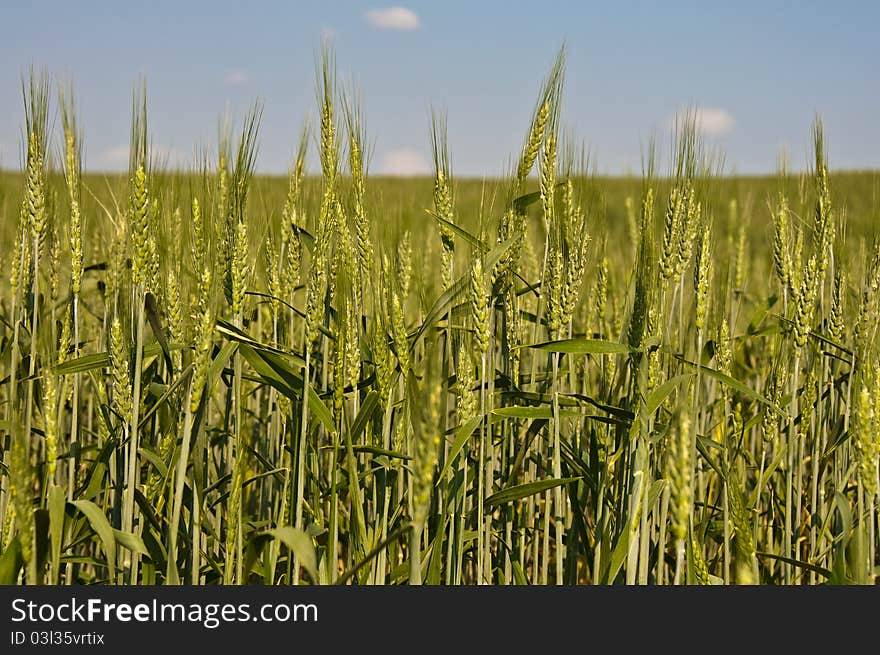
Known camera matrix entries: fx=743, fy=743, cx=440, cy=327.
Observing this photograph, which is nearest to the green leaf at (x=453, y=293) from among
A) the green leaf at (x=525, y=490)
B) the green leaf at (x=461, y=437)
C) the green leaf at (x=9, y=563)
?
the green leaf at (x=461, y=437)

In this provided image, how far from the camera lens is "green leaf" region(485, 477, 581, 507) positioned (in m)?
1.64

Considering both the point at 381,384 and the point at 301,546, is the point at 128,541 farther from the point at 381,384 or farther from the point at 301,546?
the point at 381,384

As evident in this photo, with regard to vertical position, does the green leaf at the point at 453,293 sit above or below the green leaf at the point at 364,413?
above

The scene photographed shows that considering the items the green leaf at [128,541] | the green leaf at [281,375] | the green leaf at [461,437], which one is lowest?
the green leaf at [128,541]

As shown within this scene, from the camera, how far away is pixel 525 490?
1.67 metres

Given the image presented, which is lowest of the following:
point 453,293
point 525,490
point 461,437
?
point 525,490

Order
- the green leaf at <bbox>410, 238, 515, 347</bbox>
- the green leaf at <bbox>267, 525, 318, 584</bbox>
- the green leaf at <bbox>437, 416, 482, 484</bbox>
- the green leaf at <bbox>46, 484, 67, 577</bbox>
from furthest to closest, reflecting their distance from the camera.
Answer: the green leaf at <bbox>410, 238, 515, 347</bbox>, the green leaf at <bbox>437, 416, 482, 484</bbox>, the green leaf at <bbox>46, 484, 67, 577</bbox>, the green leaf at <bbox>267, 525, 318, 584</bbox>

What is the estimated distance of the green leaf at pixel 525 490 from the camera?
164cm

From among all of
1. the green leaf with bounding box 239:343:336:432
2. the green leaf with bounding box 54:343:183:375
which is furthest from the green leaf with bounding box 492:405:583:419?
the green leaf with bounding box 54:343:183:375

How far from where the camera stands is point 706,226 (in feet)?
6.10

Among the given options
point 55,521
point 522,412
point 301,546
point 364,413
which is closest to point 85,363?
point 55,521

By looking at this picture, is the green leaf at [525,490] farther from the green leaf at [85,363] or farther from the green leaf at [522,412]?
the green leaf at [85,363]

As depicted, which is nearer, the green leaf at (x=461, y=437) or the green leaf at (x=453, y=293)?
the green leaf at (x=461, y=437)

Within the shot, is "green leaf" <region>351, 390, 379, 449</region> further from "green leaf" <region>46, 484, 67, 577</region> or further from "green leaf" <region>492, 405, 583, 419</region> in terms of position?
"green leaf" <region>46, 484, 67, 577</region>
